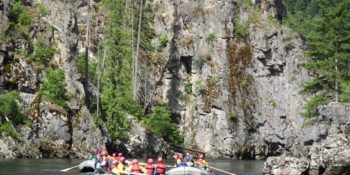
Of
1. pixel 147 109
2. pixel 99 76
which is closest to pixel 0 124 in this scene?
pixel 99 76

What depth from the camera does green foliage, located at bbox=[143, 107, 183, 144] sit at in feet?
216

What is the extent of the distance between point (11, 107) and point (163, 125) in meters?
21.2

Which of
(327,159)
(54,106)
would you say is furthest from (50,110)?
(327,159)

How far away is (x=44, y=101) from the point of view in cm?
5306

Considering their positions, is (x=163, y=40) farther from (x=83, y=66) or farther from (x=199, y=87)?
(x=83, y=66)

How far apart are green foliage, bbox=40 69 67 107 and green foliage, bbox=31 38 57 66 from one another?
2646 millimetres

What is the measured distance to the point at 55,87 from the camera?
5500 cm

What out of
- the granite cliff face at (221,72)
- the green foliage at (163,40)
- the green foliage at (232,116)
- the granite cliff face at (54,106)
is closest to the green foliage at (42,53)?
the granite cliff face at (54,106)

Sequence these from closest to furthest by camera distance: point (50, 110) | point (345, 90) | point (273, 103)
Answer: point (345, 90)
point (50, 110)
point (273, 103)

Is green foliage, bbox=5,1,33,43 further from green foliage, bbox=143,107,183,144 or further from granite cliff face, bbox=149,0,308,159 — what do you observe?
granite cliff face, bbox=149,0,308,159

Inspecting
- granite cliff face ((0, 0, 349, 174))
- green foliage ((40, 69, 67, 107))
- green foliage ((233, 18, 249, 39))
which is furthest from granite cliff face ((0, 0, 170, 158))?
green foliage ((233, 18, 249, 39))

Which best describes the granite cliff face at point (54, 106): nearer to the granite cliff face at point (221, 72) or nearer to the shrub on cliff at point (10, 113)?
the granite cliff face at point (221, 72)

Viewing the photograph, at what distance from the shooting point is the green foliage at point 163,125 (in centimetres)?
6581

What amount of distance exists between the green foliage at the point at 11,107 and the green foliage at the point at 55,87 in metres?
3.57
